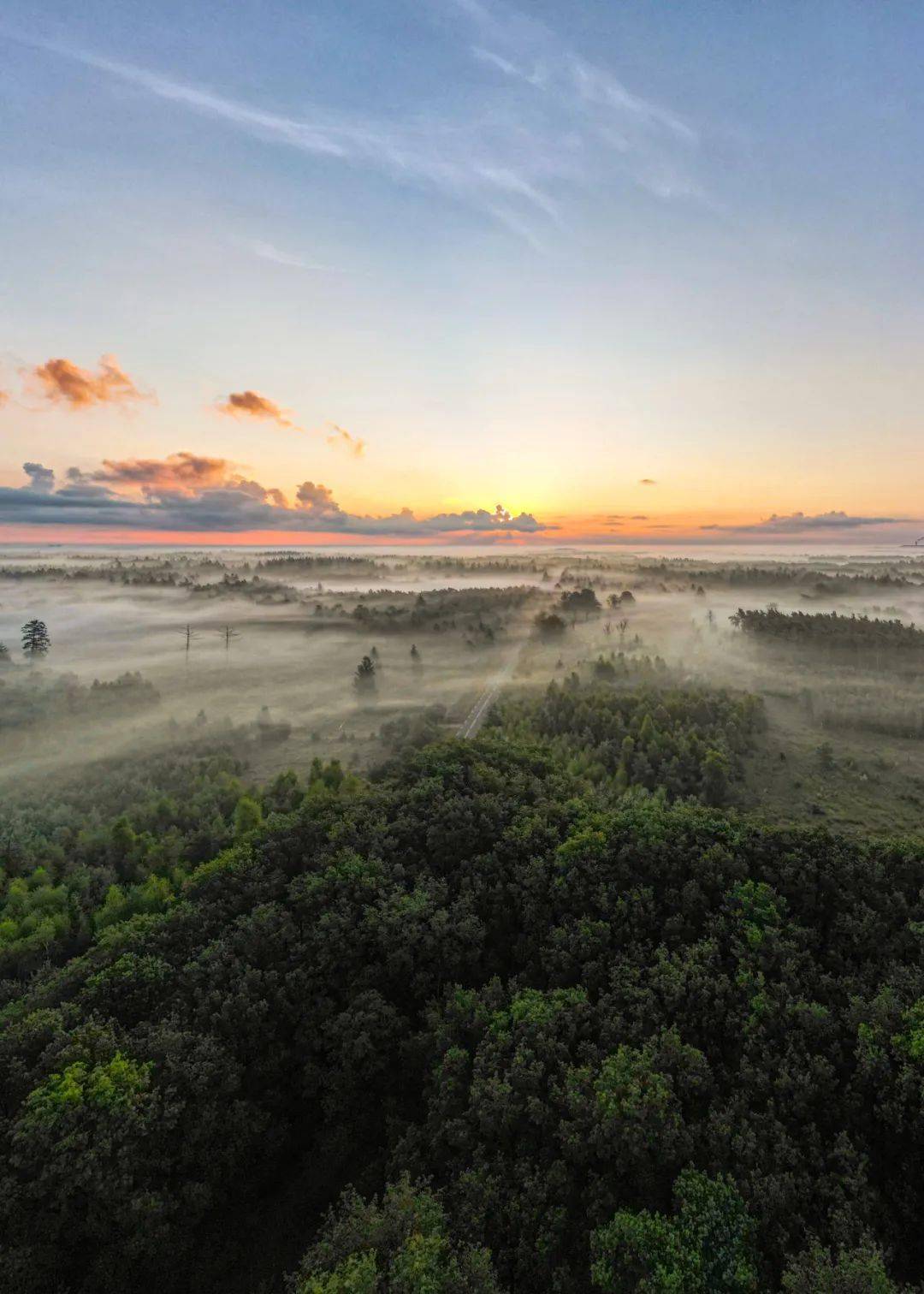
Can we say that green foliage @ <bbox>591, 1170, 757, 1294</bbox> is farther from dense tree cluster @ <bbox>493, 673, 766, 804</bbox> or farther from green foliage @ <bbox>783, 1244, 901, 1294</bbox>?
dense tree cluster @ <bbox>493, 673, 766, 804</bbox>

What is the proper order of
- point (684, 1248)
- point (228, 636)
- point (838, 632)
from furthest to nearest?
point (228, 636) < point (838, 632) < point (684, 1248)

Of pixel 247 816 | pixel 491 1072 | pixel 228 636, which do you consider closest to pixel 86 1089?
pixel 491 1072

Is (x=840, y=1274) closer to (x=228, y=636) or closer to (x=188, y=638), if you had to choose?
(x=188, y=638)

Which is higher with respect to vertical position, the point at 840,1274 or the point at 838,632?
the point at 838,632

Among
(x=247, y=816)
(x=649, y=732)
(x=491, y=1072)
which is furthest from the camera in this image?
(x=649, y=732)

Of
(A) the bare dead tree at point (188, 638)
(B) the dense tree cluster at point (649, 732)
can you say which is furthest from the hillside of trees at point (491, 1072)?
(A) the bare dead tree at point (188, 638)

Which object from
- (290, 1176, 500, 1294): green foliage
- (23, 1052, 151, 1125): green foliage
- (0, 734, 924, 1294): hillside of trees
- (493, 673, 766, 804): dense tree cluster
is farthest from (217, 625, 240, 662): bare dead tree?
(290, 1176, 500, 1294): green foliage
